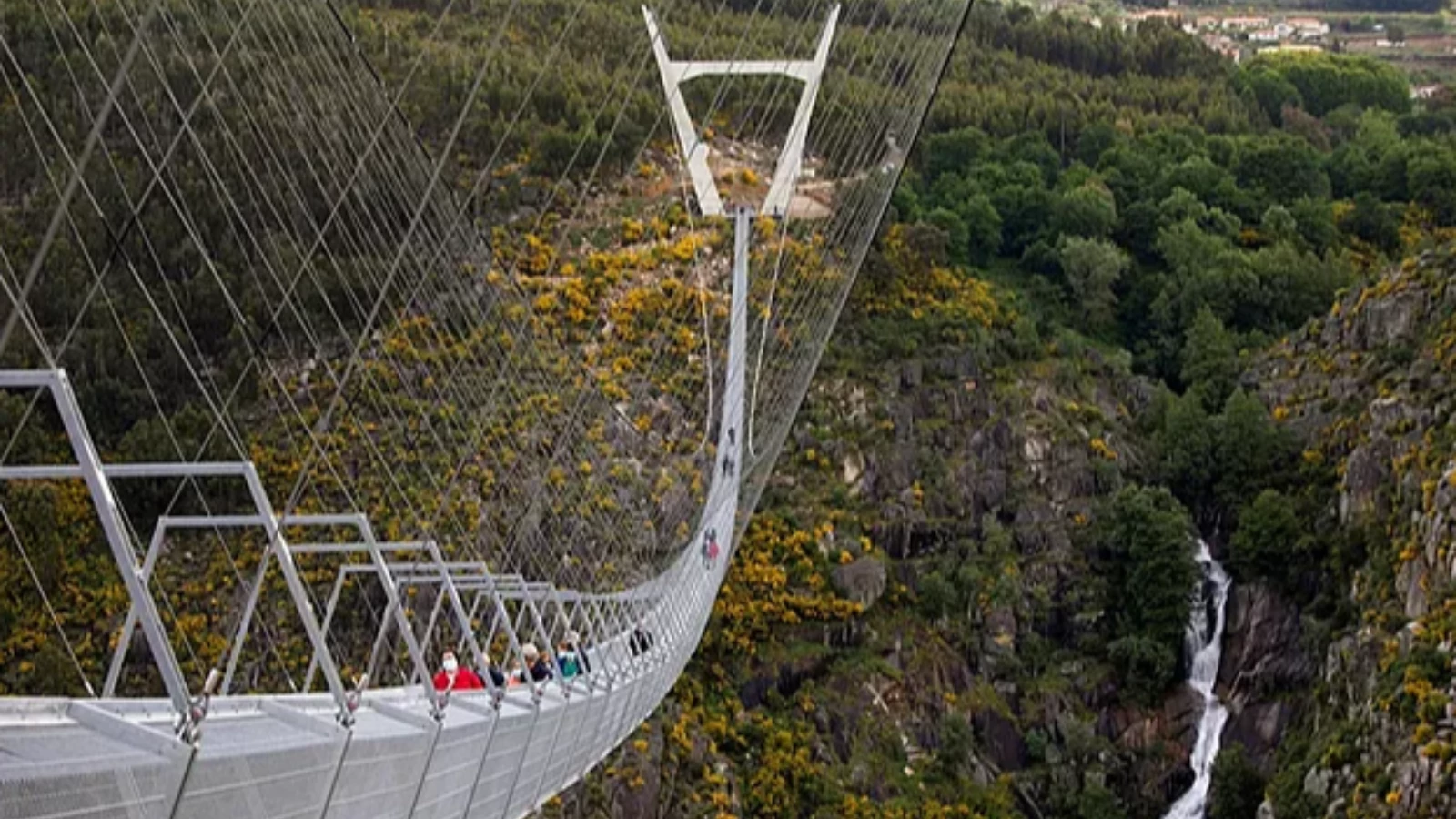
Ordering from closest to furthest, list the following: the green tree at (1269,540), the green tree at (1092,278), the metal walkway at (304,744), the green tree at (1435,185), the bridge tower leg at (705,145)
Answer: the metal walkway at (304,744) < the green tree at (1269,540) < the bridge tower leg at (705,145) < the green tree at (1092,278) < the green tree at (1435,185)

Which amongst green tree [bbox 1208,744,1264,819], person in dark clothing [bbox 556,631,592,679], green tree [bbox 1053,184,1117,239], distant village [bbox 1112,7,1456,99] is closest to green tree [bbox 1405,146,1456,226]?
green tree [bbox 1053,184,1117,239]

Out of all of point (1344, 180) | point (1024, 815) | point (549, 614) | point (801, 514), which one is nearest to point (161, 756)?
point (549, 614)

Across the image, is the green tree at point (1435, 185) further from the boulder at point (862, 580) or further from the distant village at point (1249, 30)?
the distant village at point (1249, 30)

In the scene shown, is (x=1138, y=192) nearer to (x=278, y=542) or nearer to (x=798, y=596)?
(x=798, y=596)

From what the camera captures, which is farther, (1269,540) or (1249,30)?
(1249,30)

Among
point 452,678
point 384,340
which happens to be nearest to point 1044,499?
point 384,340

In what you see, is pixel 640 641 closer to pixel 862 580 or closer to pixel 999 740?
pixel 999 740

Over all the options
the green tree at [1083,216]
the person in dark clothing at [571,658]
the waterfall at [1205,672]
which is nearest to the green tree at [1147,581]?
the waterfall at [1205,672]
